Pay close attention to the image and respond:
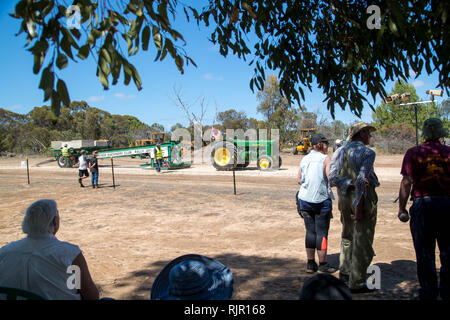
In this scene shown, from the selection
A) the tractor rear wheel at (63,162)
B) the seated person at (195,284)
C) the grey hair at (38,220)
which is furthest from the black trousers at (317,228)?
the tractor rear wheel at (63,162)

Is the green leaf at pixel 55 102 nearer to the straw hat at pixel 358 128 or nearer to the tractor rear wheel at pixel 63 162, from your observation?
the straw hat at pixel 358 128

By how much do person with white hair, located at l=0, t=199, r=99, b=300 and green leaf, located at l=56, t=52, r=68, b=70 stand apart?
3.68ft

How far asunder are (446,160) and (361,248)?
1165 mm

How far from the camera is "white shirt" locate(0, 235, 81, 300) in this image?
80.7 inches

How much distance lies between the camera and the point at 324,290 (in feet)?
4.55

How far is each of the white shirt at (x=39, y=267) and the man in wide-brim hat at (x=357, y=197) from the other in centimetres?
264

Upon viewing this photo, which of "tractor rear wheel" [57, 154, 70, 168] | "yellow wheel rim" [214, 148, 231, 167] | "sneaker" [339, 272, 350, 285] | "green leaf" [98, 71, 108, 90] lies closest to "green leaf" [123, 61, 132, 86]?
"green leaf" [98, 71, 108, 90]

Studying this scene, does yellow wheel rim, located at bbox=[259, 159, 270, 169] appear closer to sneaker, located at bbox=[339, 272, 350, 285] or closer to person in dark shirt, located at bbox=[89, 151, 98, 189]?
person in dark shirt, located at bbox=[89, 151, 98, 189]

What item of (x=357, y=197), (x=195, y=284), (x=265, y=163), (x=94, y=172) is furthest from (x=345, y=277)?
(x=265, y=163)

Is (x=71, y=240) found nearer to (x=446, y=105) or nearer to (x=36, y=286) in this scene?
(x=36, y=286)

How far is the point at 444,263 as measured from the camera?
2908 mm

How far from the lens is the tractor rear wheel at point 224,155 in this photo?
17.9 meters

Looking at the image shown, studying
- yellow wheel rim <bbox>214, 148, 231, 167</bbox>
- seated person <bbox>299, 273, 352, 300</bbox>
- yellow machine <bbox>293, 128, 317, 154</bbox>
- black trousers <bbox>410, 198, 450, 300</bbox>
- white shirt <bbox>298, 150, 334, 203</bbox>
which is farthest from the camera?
yellow machine <bbox>293, 128, 317, 154</bbox>

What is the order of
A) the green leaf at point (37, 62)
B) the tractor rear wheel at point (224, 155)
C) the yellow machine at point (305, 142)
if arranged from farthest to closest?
the yellow machine at point (305, 142)
the tractor rear wheel at point (224, 155)
the green leaf at point (37, 62)
